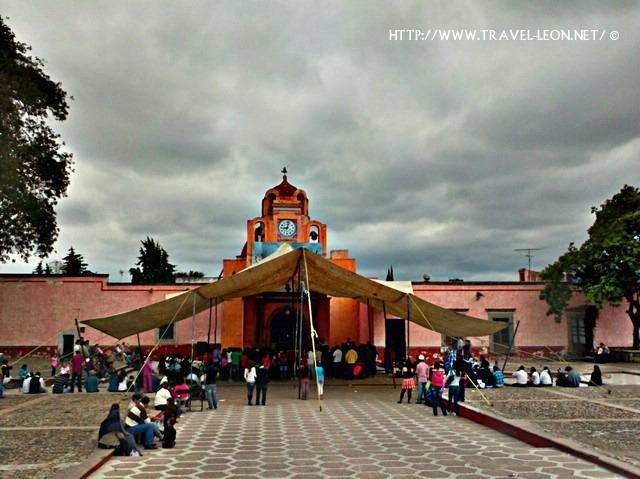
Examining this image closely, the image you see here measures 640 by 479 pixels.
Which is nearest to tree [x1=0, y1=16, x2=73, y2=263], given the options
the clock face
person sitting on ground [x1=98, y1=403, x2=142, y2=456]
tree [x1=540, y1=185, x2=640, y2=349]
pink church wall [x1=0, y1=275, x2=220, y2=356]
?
pink church wall [x1=0, y1=275, x2=220, y2=356]

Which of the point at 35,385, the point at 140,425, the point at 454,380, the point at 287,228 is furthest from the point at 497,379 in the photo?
the point at 35,385

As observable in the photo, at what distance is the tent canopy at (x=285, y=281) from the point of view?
15.6 meters

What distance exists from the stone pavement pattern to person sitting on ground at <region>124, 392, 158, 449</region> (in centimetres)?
23

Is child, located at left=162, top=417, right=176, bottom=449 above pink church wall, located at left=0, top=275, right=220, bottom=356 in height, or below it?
below

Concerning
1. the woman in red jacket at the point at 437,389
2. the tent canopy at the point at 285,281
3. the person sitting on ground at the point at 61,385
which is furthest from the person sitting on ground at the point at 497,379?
the person sitting on ground at the point at 61,385

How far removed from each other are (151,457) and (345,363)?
481 inches

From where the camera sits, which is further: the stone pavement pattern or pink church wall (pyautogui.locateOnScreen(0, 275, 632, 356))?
pink church wall (pyautogui.locateOnScreen(0, 275, 632, 356))

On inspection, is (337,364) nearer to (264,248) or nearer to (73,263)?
(264,248)

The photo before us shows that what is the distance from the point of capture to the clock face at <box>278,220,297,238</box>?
25.1 metres

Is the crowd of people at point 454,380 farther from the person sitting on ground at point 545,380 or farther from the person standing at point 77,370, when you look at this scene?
the person standing at point 77,370

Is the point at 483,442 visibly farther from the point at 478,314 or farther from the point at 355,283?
the point at 478,314

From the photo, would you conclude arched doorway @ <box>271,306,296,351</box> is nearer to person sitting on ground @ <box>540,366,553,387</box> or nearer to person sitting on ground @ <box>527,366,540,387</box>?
person sitting on ground @ <box>527,366,540,387</box>

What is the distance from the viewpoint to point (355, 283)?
1664 centimetres

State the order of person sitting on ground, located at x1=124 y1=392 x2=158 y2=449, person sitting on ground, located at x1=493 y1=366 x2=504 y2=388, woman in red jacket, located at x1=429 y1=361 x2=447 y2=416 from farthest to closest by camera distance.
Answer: person sitting on ground, located at x1=493 y1=366 x2=504 y2=388 < woman in red jacket, located at x1=429 y1=361 x2=447 y2=416 < person sitting on ground, located at x1=124 y1=392 x2=158 y2=449
